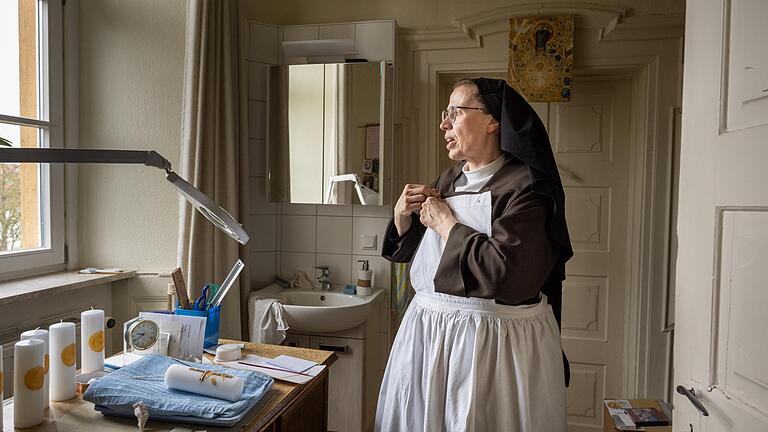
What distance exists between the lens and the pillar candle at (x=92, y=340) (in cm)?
143

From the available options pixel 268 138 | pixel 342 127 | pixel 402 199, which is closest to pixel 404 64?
pixel 342 127

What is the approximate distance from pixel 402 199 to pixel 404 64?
1.32 metres

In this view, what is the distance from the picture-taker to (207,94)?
2.46m

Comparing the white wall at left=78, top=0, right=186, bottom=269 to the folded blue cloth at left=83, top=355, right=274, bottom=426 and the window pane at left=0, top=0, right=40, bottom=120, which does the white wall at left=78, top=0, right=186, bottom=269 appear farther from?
the folded blue cloth at left=83, top=355, right=274, bottom=426

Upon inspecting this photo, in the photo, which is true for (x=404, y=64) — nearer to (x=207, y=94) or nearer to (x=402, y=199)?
(x=207, y=94)

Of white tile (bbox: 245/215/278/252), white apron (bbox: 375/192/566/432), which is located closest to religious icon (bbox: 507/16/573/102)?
white apron (bbox: 375/192/566/432)

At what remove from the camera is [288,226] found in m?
3.03

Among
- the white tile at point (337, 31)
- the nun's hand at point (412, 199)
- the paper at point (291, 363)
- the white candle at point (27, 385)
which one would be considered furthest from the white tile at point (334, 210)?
the white candle at point (27, 385)

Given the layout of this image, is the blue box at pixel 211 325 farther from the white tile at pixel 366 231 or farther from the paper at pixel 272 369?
the white tile at pixel 366 231

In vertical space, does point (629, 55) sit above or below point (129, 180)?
above

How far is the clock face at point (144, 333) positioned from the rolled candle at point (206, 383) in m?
0.31

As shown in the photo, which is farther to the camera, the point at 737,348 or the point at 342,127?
the point at 342,127

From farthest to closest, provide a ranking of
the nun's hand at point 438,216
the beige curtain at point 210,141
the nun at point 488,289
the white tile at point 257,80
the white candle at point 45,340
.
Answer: the white tile at point 257,80
the beige curtain at point 210,141
the nun's hand at point 438,216
the nun at point 488,289
the white candle at point 45,340

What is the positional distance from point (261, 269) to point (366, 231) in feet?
1.97
